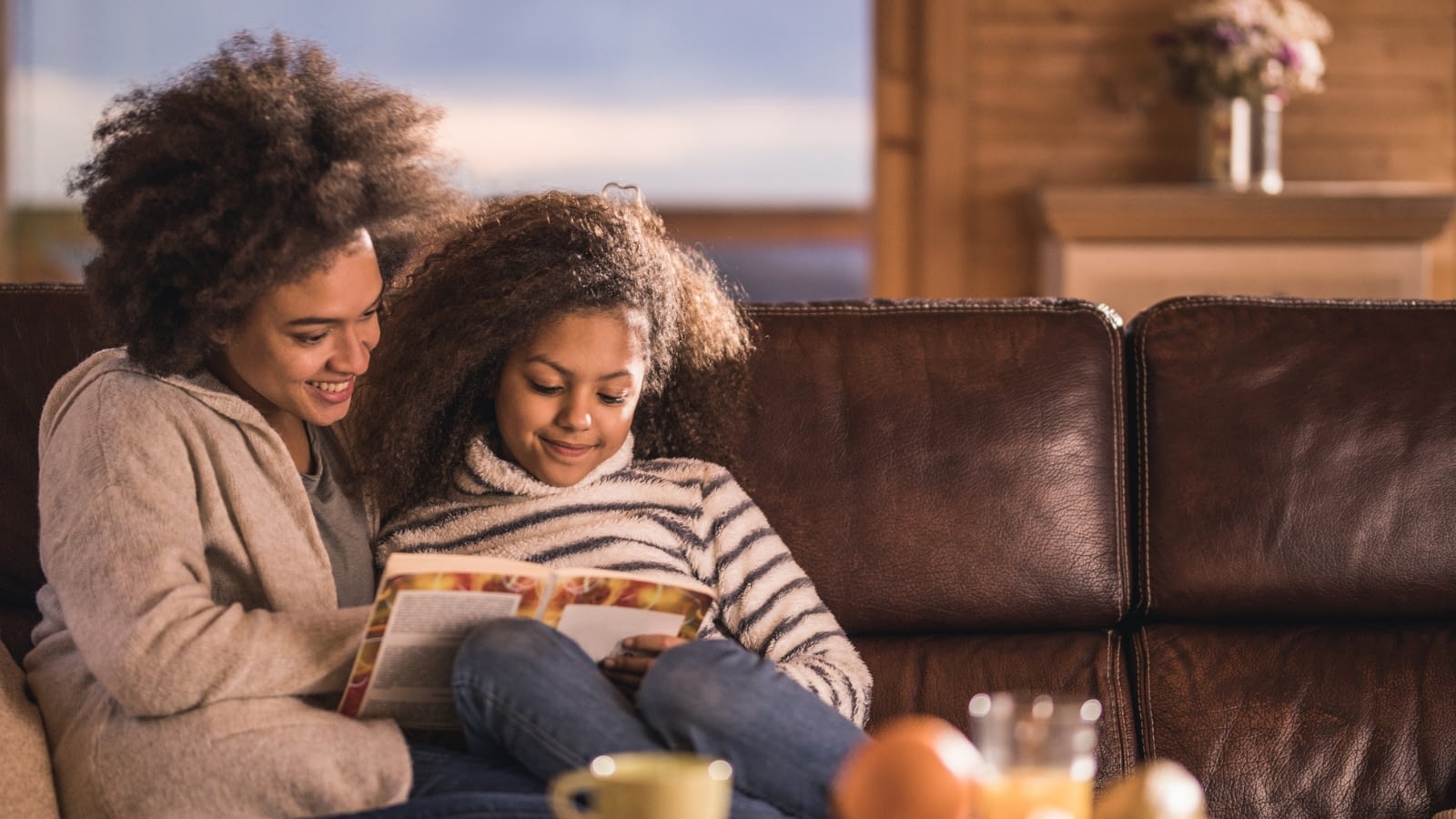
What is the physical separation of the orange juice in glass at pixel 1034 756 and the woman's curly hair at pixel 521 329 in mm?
867

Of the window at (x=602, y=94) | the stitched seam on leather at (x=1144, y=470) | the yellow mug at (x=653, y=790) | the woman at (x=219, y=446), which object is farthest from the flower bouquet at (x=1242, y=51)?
the yellow mug at (x=653, y=790)

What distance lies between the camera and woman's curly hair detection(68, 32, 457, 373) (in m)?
1.58

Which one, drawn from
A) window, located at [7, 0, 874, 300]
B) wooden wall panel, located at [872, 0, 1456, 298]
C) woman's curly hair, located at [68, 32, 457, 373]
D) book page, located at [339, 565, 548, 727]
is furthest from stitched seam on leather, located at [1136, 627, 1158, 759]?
window, located at [7, 0, 874, 300]

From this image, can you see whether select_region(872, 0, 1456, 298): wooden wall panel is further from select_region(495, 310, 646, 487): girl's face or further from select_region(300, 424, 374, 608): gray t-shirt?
select_region(300, 424, 374, 608): gray t-shirt

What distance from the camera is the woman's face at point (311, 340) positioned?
163 cm

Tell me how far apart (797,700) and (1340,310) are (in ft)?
3.34

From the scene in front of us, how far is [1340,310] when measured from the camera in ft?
6.77

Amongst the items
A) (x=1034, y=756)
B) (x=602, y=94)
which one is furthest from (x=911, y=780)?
(x=602, y=94)

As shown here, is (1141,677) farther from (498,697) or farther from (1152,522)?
(498,697)

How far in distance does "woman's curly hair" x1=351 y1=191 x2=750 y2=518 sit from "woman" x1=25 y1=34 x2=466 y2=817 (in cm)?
13

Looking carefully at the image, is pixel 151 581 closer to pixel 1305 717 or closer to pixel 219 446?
pixel 219 446

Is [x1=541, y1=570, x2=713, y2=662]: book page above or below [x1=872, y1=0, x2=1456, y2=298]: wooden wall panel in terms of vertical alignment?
below

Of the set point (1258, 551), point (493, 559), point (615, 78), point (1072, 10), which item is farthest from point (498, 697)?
point (615, 78)

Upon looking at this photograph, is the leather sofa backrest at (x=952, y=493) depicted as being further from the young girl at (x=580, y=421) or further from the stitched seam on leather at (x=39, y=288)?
the stitched seam on leather at (x=39, y=288)
